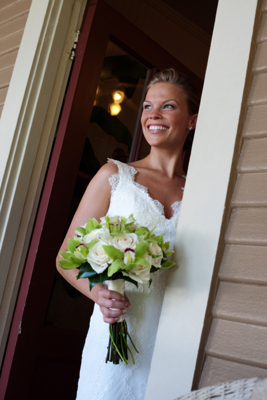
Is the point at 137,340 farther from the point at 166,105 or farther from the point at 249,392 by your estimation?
the point at 166,105

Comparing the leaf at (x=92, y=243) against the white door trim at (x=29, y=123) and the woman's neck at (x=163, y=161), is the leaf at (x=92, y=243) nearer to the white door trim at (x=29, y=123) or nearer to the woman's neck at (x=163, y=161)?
the woman's neck at (x=163, y=161)

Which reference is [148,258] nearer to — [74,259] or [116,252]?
[116,252]

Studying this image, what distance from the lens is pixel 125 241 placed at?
4.59ft

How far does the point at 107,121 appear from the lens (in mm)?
2926

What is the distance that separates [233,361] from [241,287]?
21 centimetres

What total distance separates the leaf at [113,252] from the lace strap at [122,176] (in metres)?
0.61

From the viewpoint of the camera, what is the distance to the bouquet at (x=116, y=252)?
1380 millimetres

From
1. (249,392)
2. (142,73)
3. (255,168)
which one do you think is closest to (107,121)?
(142,73)

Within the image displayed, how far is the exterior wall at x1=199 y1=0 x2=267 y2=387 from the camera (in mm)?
1294

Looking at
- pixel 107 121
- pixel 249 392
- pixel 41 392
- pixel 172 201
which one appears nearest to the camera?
pixel 249 392

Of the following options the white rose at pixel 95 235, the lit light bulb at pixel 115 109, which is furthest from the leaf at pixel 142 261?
the lit light bulb at pixel 115 109

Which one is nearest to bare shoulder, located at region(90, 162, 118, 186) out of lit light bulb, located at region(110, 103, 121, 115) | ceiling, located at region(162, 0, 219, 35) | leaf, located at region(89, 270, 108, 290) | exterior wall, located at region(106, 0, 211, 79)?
leaf, located at region(89, 270, 108, 290)

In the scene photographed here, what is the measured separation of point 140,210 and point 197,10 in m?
3.30

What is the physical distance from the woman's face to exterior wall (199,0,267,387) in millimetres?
643
